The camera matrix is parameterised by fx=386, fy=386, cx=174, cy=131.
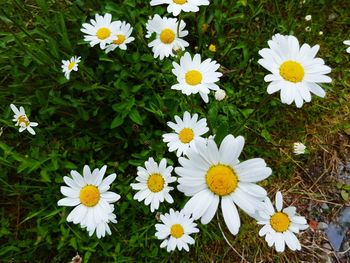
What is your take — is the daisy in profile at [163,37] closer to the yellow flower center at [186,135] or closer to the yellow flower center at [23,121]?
the yellow flower center at [186,135]

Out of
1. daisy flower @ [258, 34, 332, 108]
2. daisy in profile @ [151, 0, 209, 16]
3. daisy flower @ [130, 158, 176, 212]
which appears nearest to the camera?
daisy flower @ [258, 34, 332, 108]

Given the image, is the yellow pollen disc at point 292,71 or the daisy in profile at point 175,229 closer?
the yellow pollen disc at point 292,71

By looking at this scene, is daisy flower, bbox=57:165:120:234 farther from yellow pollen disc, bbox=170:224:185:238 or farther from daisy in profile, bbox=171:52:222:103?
daisy in profile, bbox=171:52:222:103

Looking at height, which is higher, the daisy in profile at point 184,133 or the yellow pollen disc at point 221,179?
the yellow pollen disc at point 221,179

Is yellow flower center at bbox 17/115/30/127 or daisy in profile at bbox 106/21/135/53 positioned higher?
daisy in profile at bbox 106/21/135/53

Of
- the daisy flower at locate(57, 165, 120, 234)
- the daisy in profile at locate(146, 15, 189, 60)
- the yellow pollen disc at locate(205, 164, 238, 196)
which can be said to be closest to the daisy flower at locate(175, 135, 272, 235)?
the yellow pollen disc at locate(205, 164, 238, 196)

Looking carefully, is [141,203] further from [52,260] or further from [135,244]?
[52,260]

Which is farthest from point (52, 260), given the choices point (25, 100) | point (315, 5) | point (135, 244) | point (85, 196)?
point (315, 5)

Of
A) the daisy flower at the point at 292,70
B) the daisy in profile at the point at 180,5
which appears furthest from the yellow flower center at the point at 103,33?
the daisy flower at the point at 292,70
